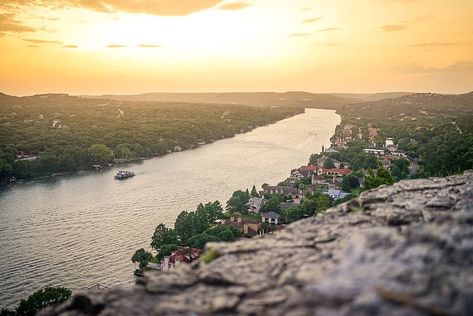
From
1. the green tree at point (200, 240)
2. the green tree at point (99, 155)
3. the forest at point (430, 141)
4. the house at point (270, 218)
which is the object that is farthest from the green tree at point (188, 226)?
the green tree at point (99, 155)

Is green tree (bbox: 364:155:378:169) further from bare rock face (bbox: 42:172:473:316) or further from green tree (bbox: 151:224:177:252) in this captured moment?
bare rock face (bbox: 42:172:473:316)

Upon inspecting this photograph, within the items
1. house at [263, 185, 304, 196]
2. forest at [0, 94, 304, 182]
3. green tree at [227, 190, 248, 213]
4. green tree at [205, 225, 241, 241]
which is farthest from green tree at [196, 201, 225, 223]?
forest at [0, 94, 304, 182]

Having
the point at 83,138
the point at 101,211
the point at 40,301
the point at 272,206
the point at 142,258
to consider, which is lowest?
the point at 101,211

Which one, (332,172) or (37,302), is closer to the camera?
(37,302)

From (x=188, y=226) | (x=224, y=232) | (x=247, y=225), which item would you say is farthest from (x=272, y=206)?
(x=188, y=226)

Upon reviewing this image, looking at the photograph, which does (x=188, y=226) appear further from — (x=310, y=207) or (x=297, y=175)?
(x=297, y=175)

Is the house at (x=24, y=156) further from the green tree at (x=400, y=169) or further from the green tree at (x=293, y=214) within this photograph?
the green tree at (x=400, y=169)

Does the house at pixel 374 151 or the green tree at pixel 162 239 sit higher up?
the house at pixel 374 151
